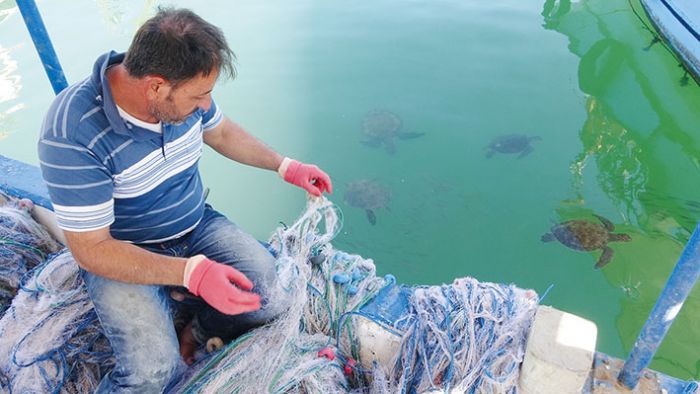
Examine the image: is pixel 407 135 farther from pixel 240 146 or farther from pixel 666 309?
pixel 666 309

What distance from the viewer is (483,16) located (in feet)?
22.4

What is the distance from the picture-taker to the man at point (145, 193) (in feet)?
5.05

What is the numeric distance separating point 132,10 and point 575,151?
6440 millimetres

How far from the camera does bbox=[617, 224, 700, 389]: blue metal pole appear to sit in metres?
1.37

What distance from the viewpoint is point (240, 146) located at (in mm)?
2271

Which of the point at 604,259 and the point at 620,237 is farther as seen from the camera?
the point at 620,237

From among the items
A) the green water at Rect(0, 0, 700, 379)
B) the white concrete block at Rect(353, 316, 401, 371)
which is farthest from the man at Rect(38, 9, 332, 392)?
the green water at Rect(0, 0, 700, 379)

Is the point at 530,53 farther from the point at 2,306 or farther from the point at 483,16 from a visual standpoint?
the point at 2,306

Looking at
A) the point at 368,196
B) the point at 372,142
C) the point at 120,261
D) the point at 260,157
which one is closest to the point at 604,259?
the point at 368,196

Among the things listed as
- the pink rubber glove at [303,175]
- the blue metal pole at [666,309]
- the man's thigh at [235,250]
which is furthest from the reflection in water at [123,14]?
the blue metal pole at [666,309]

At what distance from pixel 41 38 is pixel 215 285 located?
1.60 metres

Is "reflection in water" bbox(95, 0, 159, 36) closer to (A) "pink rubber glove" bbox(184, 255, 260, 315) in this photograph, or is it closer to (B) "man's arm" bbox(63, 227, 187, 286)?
(B) "man's arm" bbox(63, 227, 187, 286)

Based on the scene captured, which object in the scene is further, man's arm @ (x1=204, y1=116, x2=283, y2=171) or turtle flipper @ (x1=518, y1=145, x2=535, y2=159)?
turtle flipper @ (x1=518, y1=145, x2=535, y2=159)

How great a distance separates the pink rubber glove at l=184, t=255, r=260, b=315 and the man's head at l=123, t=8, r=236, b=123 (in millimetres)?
536
